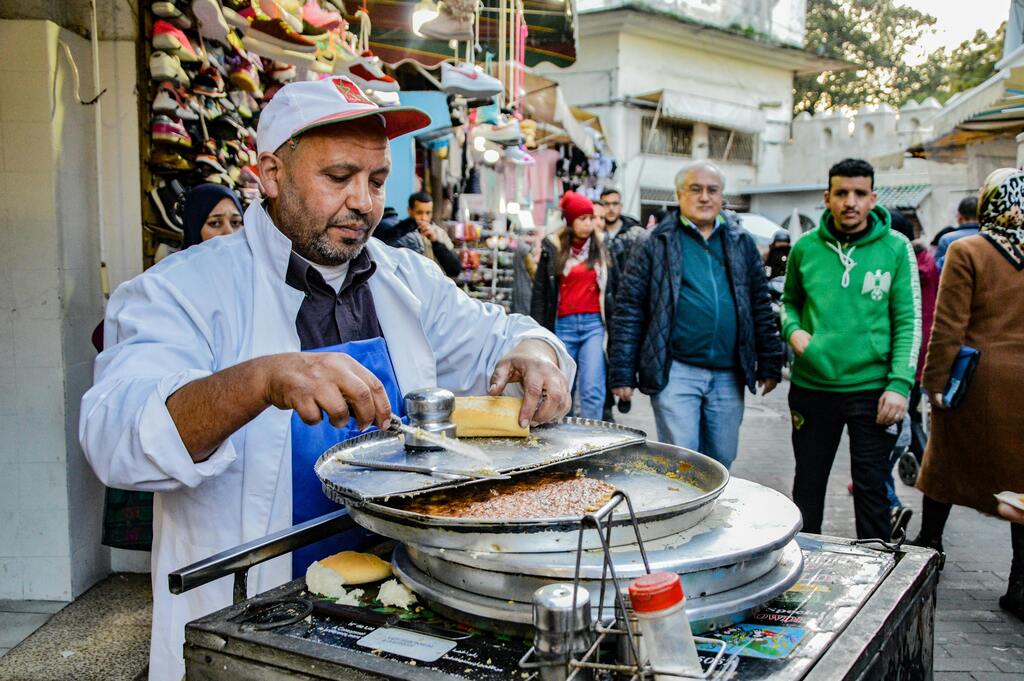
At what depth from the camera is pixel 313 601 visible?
1366 millimetres

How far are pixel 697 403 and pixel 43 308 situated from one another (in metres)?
3.31

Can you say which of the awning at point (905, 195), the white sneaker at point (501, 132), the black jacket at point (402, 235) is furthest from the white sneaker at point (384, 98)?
the awning at point (905, 195)

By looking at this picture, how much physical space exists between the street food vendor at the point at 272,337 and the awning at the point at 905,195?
22.4 metres

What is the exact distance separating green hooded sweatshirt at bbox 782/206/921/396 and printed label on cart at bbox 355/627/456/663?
11.1 feet

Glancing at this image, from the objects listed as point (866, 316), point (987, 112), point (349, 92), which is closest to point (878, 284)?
point (866, 316)

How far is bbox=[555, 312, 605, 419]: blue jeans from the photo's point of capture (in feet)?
22.4

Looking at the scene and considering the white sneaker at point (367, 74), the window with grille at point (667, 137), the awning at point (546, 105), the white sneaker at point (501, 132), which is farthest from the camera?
the window with grille at point (667, 137)

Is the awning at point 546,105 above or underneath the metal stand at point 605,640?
above

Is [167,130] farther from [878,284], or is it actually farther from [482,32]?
[482,32]

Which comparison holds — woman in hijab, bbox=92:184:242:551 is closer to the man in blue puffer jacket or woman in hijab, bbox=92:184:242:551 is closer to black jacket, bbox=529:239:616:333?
the man in blue puffer jacket

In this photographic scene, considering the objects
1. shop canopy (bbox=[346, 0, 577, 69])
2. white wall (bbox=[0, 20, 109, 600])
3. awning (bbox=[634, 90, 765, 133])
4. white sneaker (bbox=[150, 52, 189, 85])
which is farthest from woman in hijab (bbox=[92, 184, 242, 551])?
awning (bbox=[634, 90, 765, 133])

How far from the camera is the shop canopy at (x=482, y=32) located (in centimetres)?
605

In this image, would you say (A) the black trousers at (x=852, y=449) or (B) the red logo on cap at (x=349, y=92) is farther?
(A) the black trousers at (x=852, y=449)

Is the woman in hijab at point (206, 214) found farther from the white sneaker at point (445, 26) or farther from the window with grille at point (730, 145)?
the window with grille at point (730, 145)
